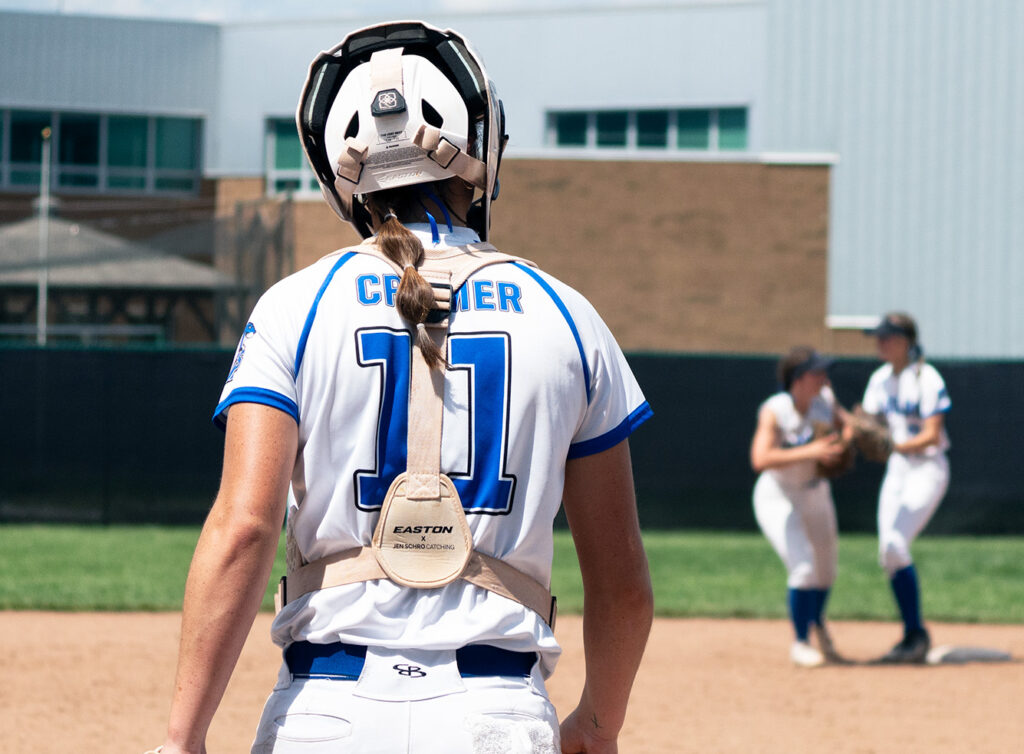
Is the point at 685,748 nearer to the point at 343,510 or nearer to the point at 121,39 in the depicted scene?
the point at 343,510

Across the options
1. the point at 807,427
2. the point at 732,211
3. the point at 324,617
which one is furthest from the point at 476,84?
the point at 732,211

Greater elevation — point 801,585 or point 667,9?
point 667,9

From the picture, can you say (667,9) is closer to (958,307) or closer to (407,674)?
(958,307)

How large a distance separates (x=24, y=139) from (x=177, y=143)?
340 centimetres

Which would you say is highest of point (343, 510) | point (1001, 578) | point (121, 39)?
point (121, 39)

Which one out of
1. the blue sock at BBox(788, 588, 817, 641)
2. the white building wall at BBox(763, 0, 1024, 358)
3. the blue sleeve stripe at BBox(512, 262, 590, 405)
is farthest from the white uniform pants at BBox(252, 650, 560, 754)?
the white building wall at BBox(763, 0, 1024, 358)

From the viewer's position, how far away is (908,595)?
8.34 metres

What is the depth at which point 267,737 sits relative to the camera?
187 centimetres

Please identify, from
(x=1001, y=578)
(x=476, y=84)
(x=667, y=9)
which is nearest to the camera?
(x=476, y=84)

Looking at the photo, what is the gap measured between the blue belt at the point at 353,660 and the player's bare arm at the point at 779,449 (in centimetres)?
626

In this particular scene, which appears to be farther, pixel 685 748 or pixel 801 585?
pixel 801 585

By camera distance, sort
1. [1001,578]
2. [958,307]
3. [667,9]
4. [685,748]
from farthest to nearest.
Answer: [667,9]
[958,307]
[1001,578]
[685,748]

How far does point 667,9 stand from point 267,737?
26.6 metres

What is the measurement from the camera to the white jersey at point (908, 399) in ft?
28.2
